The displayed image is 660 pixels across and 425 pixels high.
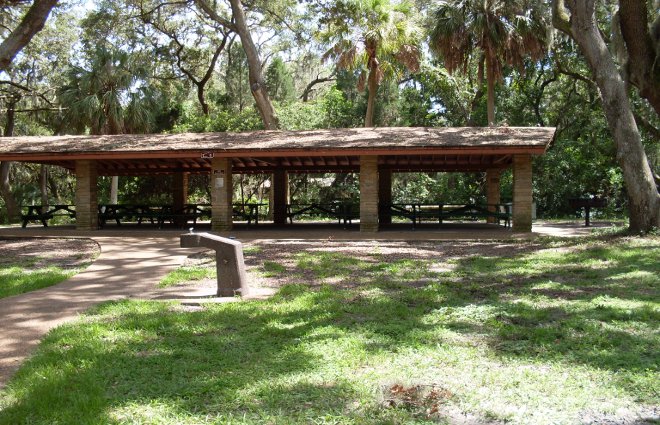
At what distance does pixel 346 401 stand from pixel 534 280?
212 inches

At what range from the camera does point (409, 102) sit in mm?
30891

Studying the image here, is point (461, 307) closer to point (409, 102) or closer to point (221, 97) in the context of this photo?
point (409, 102)

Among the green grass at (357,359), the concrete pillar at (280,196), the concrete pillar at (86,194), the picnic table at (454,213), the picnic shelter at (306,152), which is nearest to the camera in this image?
the green grass at (357,359)

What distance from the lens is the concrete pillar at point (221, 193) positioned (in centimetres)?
1628

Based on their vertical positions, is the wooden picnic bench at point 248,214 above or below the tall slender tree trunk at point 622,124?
below

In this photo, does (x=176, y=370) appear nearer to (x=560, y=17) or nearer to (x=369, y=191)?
(x=369, y=191)

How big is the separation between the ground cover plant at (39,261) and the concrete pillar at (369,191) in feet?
23.9

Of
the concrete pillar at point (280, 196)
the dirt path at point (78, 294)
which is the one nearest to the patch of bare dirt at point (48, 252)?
the dirt path at point (78, 294)

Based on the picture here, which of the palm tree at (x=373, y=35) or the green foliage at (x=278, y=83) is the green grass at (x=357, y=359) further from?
the green foliage at (x=278, y=83)

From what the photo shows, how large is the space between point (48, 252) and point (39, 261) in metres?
1.59

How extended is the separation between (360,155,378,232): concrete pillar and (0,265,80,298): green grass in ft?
27.5

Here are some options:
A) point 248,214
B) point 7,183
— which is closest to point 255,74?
point 248,214

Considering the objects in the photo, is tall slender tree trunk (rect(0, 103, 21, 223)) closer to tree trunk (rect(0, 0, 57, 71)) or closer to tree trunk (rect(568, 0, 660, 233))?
tree trunk (rect(0, 0, 57, 71))

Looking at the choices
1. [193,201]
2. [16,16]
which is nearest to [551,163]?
[193,201]
